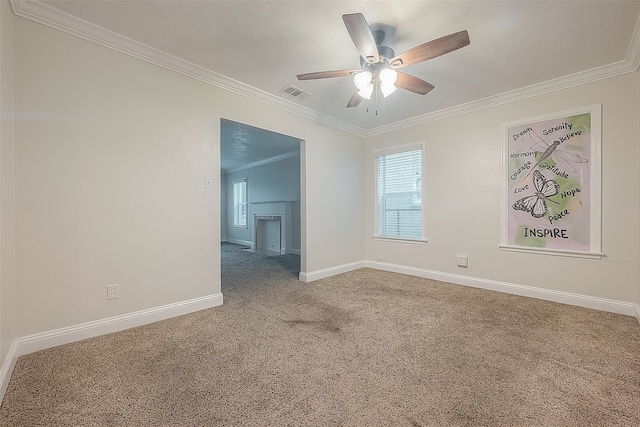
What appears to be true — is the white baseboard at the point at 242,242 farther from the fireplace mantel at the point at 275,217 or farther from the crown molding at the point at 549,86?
the crown molding at the point at 549,86

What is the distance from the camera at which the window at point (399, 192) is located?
13.9 ft

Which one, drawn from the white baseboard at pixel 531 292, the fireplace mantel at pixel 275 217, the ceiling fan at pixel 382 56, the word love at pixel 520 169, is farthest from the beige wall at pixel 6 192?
the fireplace mantel at pixel 275 217

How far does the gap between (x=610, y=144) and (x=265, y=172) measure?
6.43 meters

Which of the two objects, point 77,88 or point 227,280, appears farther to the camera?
point 227,280

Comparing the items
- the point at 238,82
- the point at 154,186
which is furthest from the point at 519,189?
the point at 154,186

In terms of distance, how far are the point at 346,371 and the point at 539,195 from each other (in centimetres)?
302

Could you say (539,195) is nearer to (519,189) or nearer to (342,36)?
(519,189)

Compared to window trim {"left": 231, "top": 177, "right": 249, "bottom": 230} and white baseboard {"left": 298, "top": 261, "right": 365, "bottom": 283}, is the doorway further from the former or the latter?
white baseboard {"left": 298, "top": 261, "right": 365, "bottom": 283}

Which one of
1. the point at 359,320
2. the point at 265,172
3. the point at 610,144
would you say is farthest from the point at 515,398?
the point at 265,172

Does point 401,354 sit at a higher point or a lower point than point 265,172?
lower

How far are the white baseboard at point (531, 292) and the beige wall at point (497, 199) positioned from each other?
0.05m

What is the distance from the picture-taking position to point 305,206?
3887 millimetres

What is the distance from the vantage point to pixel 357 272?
4.41 meters

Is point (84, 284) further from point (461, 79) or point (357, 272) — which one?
point (461, 79)
